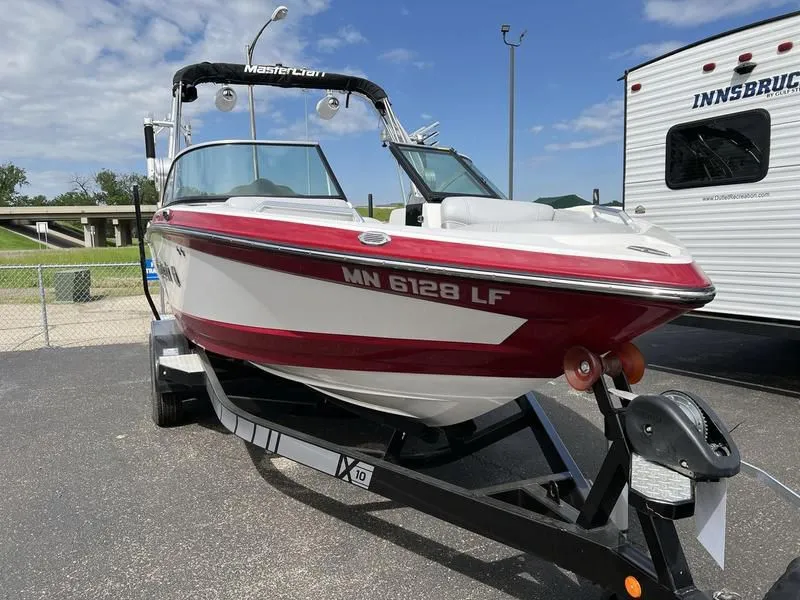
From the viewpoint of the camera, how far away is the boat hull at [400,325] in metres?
2.11

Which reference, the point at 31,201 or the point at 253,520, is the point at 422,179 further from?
the point at 31,201

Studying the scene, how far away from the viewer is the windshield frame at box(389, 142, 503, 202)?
3.49 meters

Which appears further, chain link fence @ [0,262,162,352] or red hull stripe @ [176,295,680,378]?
chain link fence @ [0,262,162,352]

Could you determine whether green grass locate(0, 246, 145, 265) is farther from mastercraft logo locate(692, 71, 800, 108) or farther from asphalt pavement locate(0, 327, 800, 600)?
mastercraft logo locate(692, 71, 800, 108)

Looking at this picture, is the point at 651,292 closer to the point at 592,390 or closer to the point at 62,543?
the point at 592,390

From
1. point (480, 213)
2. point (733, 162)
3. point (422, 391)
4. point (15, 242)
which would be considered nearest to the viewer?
point (422, 391)

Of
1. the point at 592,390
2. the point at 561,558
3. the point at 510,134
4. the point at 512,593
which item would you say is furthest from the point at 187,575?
the point at 510,134

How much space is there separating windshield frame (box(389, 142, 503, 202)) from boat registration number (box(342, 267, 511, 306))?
1.16 metres

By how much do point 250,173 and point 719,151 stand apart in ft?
13.3

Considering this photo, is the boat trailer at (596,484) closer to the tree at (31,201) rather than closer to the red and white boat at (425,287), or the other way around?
the red and white boat at (425,287)

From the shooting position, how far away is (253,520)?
3.09m

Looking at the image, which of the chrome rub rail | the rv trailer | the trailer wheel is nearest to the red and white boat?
the chrome rub rail

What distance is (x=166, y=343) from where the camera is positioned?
4414 mm

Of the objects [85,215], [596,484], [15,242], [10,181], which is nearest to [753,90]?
[596,484]
